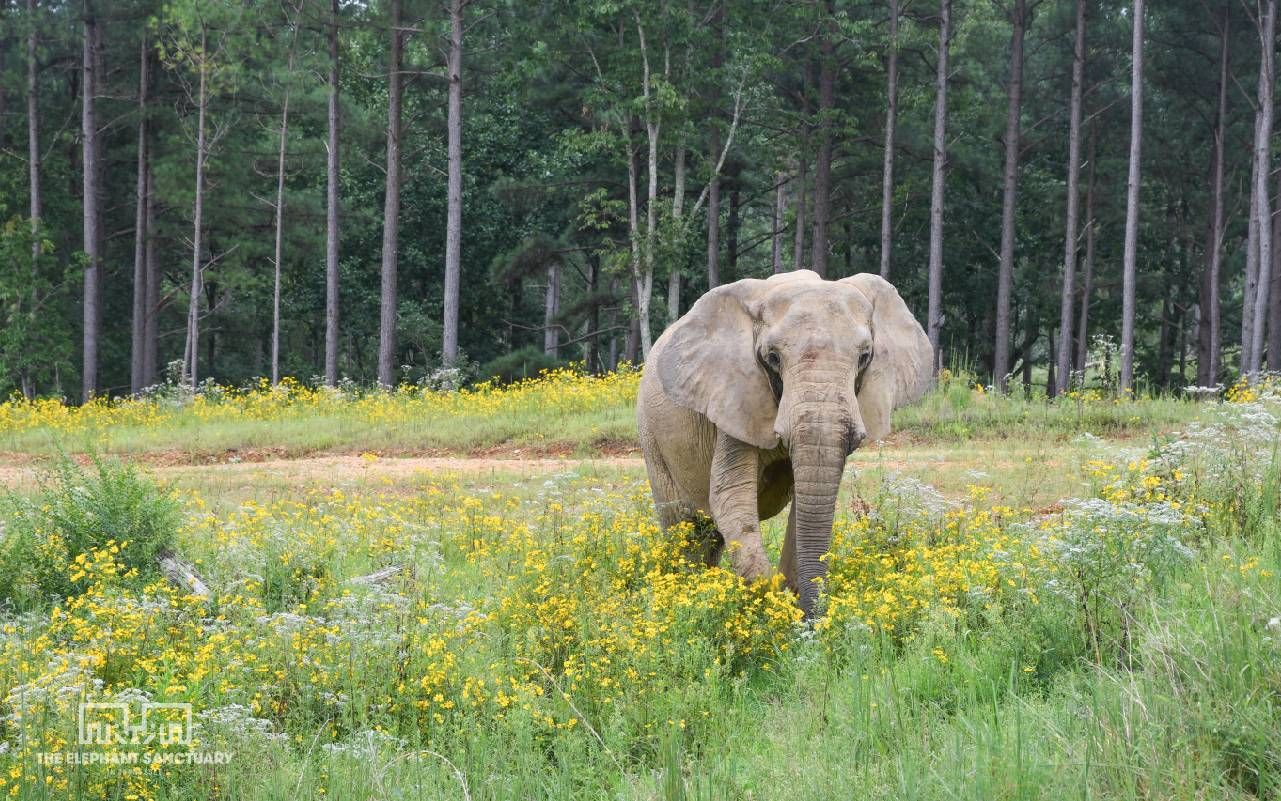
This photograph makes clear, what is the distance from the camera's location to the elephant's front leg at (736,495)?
25.4ft

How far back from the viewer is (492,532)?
1041 cm

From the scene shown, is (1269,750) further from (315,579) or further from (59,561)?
(59,561)

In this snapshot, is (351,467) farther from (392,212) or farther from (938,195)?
(938,195)

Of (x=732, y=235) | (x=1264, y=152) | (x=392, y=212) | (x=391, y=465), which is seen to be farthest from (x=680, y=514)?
(x=732, y=235)

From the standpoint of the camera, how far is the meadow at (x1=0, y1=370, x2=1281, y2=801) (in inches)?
180

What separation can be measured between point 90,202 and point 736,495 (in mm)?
29329

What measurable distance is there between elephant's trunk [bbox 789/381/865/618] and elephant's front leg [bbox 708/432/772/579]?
2.06 feet

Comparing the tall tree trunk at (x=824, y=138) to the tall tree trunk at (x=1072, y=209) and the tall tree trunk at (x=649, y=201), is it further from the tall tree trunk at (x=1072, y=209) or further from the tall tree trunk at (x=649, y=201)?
the tall tree trunk at (x=1072, y=209)

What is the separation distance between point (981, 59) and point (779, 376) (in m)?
37.1

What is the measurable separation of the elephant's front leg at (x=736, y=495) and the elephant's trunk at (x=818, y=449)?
63 centimetres

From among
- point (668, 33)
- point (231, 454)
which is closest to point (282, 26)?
point (668, 33)

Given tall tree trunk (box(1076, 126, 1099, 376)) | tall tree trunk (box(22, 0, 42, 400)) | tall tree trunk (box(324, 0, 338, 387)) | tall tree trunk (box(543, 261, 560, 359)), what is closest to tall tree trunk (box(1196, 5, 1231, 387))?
tall tree trunk (box(1076, 126, 1099, 376))

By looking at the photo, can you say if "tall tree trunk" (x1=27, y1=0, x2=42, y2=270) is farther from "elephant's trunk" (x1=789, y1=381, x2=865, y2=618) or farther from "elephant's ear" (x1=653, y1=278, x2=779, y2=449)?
"elephant's trunk" (x1=789, y1=381, x2=865, y2=618)

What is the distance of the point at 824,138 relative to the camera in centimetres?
3456
